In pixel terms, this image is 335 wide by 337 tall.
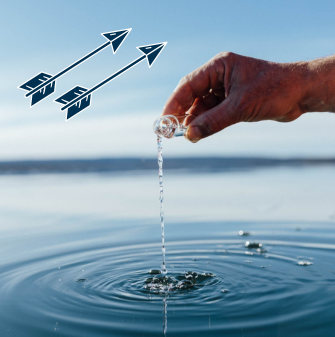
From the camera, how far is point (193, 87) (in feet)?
11.8

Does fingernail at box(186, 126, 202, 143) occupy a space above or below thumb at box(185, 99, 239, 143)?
below

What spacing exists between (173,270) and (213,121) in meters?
1.39

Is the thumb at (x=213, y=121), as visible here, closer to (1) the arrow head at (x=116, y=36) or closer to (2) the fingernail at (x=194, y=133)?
(2) the fingernail at (x=194, y=133)

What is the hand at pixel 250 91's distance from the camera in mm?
3080

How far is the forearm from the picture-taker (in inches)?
130

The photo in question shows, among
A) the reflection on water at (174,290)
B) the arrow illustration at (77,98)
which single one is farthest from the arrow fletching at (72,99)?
the reflection on water at (174,290)

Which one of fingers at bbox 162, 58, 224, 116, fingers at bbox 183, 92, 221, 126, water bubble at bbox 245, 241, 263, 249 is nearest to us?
fingers at bbox 162, 58, 224, 116

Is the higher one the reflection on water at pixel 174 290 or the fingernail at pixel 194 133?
the fingernail at pixel 194 133

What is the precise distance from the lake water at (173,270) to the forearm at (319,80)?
4.82 ft

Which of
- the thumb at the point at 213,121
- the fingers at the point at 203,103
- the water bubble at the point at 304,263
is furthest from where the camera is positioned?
the fingers at the point at 203,103

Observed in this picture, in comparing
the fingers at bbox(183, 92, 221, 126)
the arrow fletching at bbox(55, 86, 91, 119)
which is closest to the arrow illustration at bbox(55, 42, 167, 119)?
the arrow fletching at bbox(55, 86, 91, 119)

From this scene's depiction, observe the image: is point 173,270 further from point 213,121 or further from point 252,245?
point 213,121

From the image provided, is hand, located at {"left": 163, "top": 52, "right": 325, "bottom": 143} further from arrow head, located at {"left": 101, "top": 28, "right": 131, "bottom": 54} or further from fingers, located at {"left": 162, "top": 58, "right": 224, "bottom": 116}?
arrow head, located at {"left": 101, "top": 28, "right": 131, "bottom": 54}

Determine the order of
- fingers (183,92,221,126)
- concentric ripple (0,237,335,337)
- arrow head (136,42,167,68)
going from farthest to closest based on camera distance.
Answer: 1. arrow head (136,42,167,68)
2. fingers (183,92,221,126)
3. concentric ripple (0,237,335,337)
